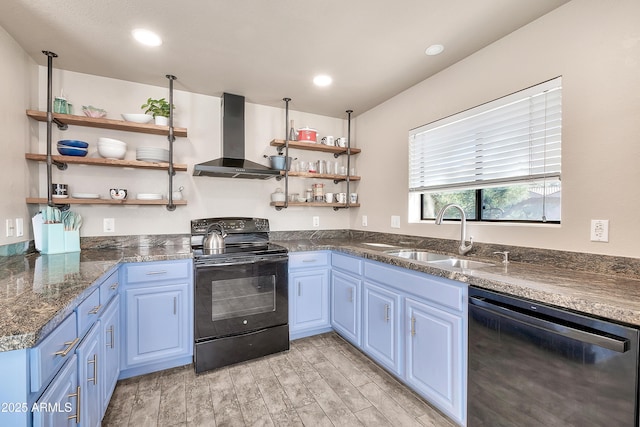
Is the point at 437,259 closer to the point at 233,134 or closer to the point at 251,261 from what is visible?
the point at 251,261

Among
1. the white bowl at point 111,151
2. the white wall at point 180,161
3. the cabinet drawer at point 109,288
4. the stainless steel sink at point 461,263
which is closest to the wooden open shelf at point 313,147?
the white wall at point 180,161

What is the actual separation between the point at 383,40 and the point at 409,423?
7.86 feet

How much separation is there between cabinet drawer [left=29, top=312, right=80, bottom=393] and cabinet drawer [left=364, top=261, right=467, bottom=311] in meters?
1.70

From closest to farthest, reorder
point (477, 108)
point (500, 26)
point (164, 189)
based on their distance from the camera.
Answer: point (500, 26) < point (477, 108) < point (164, 189)

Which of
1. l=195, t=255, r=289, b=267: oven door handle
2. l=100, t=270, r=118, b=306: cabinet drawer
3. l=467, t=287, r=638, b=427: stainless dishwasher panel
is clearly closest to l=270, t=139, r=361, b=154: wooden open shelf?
l=195, t=255, r=289, b=267: oven door handle

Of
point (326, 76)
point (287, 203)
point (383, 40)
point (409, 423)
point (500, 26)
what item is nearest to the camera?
point (409, 423)

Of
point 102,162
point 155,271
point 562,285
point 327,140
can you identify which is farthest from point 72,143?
point 562,285

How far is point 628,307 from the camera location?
0.97 metres

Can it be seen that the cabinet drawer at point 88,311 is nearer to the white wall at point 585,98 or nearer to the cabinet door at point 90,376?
the cabinet door at point 90,376

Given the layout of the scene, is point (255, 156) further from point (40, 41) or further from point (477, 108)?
point (477, 108)

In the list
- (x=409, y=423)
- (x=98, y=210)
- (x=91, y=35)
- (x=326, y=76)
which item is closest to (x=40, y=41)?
(x=91, y=35)

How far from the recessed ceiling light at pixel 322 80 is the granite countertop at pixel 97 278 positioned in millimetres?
1610

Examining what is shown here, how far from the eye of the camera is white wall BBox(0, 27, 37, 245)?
183 cm

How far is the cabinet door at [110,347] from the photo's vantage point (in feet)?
5.06
